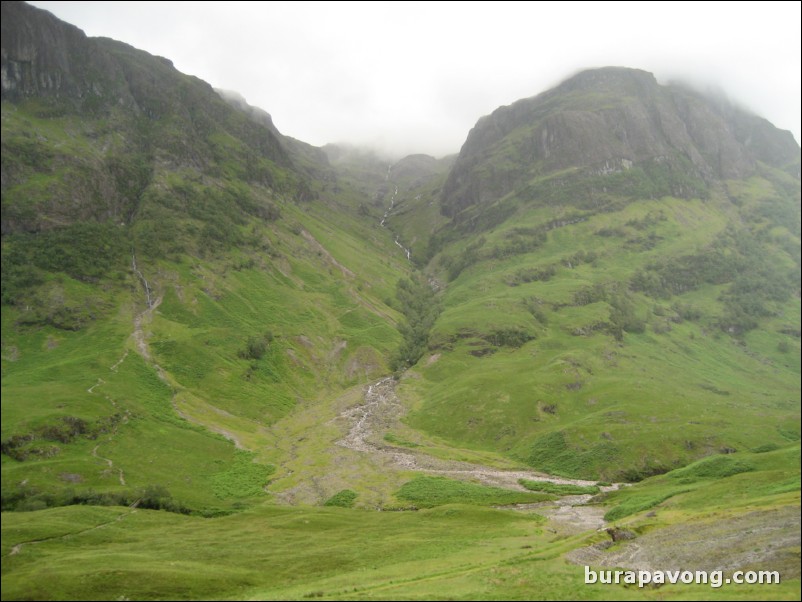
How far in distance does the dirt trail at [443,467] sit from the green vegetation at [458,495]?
3626 millimetres

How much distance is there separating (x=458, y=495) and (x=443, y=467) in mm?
25803

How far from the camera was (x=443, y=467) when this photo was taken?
141m

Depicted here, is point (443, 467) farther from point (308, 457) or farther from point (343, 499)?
point (308, 457)

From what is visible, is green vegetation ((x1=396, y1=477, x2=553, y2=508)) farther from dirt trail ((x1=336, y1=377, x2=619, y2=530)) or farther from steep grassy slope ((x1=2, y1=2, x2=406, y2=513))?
steep grassy slope ((x1=2, y1=2, x2=406, y2=513))

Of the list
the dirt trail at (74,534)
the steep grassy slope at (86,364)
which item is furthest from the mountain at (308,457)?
the steep grassy slope at (86,364)

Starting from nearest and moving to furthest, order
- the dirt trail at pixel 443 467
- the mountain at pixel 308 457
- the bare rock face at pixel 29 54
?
the mountain at pixel 308 457 → the bare rock face at pixel 29 54 → the dirt trail at pixel 443 467

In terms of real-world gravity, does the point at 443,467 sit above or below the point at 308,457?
below

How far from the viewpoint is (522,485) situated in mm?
124500

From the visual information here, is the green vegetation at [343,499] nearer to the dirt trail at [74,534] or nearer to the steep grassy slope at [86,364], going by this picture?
the steep grassy slope at [86,364]

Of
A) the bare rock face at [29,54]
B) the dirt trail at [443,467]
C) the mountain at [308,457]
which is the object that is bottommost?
the dirt trail at [443,467]

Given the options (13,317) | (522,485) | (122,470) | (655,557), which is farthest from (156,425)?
(655,557)

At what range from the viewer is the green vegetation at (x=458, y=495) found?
112 m

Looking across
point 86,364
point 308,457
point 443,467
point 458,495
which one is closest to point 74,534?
point 86,364

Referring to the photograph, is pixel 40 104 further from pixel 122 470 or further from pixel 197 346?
pixel 122 470
